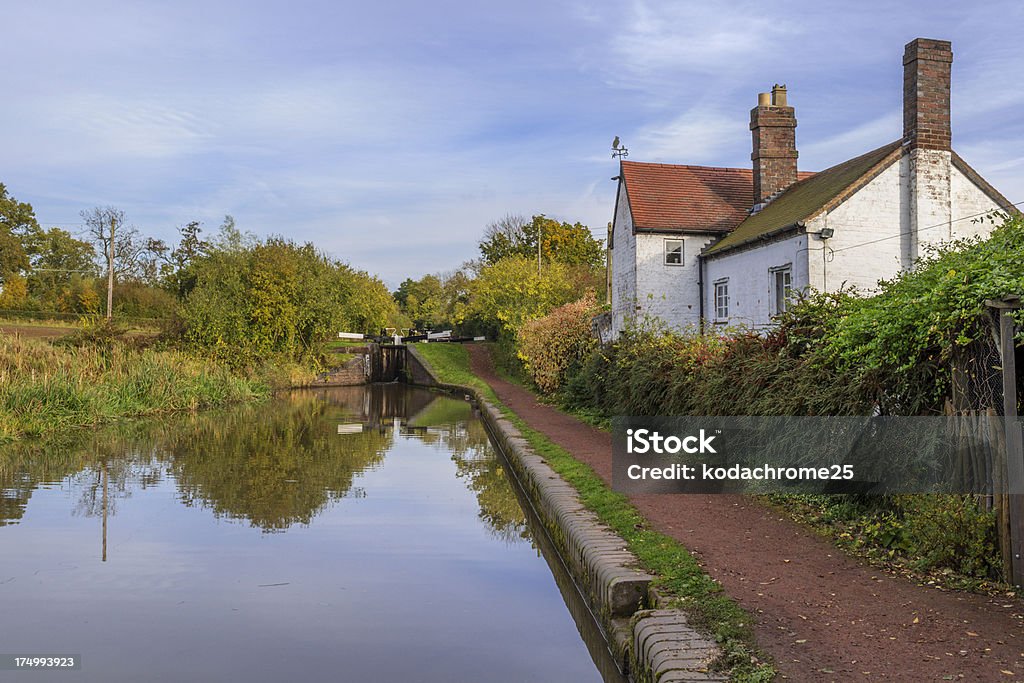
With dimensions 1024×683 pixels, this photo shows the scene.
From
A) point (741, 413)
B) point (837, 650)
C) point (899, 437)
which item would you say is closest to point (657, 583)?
point (837, 650)

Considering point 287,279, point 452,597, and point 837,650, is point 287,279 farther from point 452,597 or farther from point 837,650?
point 837,650

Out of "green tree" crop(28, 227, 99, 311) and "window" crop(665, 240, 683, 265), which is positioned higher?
"green tree" crop(28, 227, 99, 311)

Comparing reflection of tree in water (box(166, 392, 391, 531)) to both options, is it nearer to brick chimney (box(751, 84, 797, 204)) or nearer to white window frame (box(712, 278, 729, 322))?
white window frame (box(712, 278, 729, 322))

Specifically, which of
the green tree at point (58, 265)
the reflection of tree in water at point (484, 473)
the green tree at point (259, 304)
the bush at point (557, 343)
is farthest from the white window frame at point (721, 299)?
the green tree at point (58, 265)

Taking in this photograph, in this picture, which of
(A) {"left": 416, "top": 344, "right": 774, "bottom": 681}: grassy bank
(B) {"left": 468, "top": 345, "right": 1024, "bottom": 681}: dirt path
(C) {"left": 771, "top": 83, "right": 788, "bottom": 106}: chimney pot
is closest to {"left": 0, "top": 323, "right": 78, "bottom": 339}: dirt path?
(C) {"left": 771, "top": 83, "right": 788, "bottom": 106}: chimney pot

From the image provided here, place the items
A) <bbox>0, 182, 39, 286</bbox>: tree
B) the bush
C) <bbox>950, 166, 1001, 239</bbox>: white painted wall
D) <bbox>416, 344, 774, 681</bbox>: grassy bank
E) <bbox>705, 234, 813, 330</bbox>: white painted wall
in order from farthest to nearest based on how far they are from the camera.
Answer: <bbox>0, 182, 39, 286</bbox>: tree → the bush → <bbox>950, 166, 1001, 239</bbox>: white painted wall → <bbox>705, 234, 813, 330</bbox>: white painted wall → <bbox>416, 344, 774, 681</bbox>: grassy bank

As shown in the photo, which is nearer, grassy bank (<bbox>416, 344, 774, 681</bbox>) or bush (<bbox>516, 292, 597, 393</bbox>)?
grassy bank (<bbox>416, 344, 774, 681</bbox>)

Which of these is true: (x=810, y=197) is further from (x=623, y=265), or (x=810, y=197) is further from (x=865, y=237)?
(x=623, y=265)

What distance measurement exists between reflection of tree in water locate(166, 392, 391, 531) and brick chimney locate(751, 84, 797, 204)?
41.0 feet

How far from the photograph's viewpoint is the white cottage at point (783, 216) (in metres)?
17.7

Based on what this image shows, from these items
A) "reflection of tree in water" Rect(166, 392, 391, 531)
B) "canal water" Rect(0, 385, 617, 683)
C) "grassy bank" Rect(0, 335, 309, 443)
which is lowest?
"canal water" Rect(0, 385, 617, 683)

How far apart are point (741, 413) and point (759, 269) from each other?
36.4ft

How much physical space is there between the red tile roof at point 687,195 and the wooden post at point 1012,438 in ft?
57.0

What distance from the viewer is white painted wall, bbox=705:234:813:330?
18.0m
